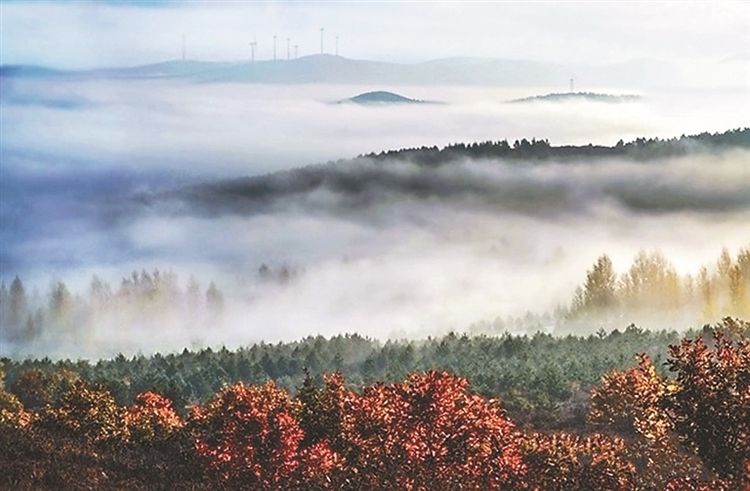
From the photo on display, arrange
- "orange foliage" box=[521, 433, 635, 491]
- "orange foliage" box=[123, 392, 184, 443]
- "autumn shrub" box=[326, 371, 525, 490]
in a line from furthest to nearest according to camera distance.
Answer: "orange foliage" box=[123, 392, 184, 443], "autumn shrub" box=[326, 371, 525, 490], "orange foliage" box=[521, 433, 635, 491]

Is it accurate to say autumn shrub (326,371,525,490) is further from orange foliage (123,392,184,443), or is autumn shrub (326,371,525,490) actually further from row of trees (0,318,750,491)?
orange foliage (123,392,184,443)

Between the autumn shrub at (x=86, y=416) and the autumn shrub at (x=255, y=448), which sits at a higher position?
the autumn shrub at (x=255, y=448)

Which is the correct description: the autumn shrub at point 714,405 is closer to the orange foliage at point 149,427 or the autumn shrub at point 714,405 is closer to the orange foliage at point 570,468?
the orange foliage at point 570,468

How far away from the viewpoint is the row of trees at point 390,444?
51188 mm

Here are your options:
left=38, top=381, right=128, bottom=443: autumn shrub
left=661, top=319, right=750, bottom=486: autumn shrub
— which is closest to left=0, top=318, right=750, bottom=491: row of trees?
left=661, top=319, right=750, bottom=486: autumn shrub

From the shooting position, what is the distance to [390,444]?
270 feet

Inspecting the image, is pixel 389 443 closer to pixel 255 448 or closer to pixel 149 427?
pixel 255 448

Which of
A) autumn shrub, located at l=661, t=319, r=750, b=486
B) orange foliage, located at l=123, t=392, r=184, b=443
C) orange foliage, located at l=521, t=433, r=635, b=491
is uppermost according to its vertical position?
autumn shrub, located at l=661, t=319, r=750, b=486

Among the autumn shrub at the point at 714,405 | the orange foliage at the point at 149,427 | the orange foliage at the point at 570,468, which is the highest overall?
the autumn shrub at the point at 714,405

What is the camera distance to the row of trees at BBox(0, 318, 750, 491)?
2015 inches

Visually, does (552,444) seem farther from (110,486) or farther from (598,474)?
(110,486)

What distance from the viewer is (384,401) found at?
89.8 m

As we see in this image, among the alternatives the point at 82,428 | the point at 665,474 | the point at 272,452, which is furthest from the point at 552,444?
the point at 82,428

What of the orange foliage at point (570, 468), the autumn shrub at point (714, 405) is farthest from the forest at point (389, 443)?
the orange foliage at point (570, 468)
